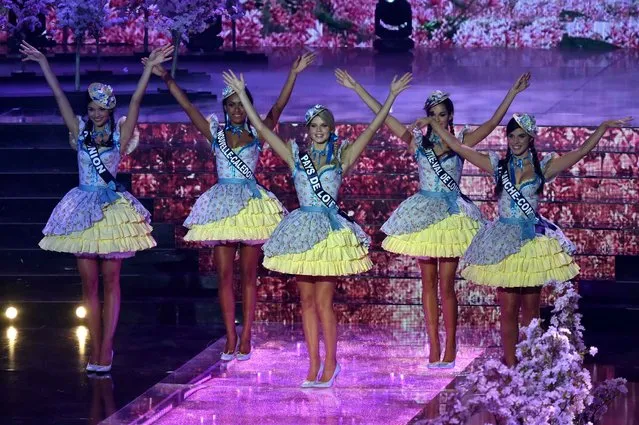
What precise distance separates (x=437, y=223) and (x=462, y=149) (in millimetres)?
528

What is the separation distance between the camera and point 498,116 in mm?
9258

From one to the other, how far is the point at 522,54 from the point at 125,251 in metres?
5.98

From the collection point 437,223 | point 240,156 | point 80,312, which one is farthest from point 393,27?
point 437,223

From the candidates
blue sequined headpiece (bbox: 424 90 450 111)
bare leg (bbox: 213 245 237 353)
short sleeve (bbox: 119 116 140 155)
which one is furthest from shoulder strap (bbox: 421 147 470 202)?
short sleeve (bbox: 119 116 140 155)

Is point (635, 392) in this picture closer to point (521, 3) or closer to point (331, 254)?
point (331, 254)

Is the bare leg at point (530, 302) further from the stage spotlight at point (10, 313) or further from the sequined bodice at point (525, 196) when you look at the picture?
the stage spotlight at point (10, 313)

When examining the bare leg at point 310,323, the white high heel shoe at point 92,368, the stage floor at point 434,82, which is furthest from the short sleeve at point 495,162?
the stage floor at point 434,82

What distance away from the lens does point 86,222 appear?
29.7 feet

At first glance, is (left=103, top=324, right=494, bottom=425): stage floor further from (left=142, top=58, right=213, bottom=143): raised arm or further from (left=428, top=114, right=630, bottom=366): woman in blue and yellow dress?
(left=142, top=58, right=213, bottom=143): raised arm

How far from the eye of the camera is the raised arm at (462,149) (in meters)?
8.98

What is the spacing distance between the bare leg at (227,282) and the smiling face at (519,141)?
1853 millimetres

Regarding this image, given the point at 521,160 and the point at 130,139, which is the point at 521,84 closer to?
the point at 521,160

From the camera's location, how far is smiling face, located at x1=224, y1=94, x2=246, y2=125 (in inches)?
368

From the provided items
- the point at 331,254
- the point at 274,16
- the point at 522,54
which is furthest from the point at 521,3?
the point at 331,254
